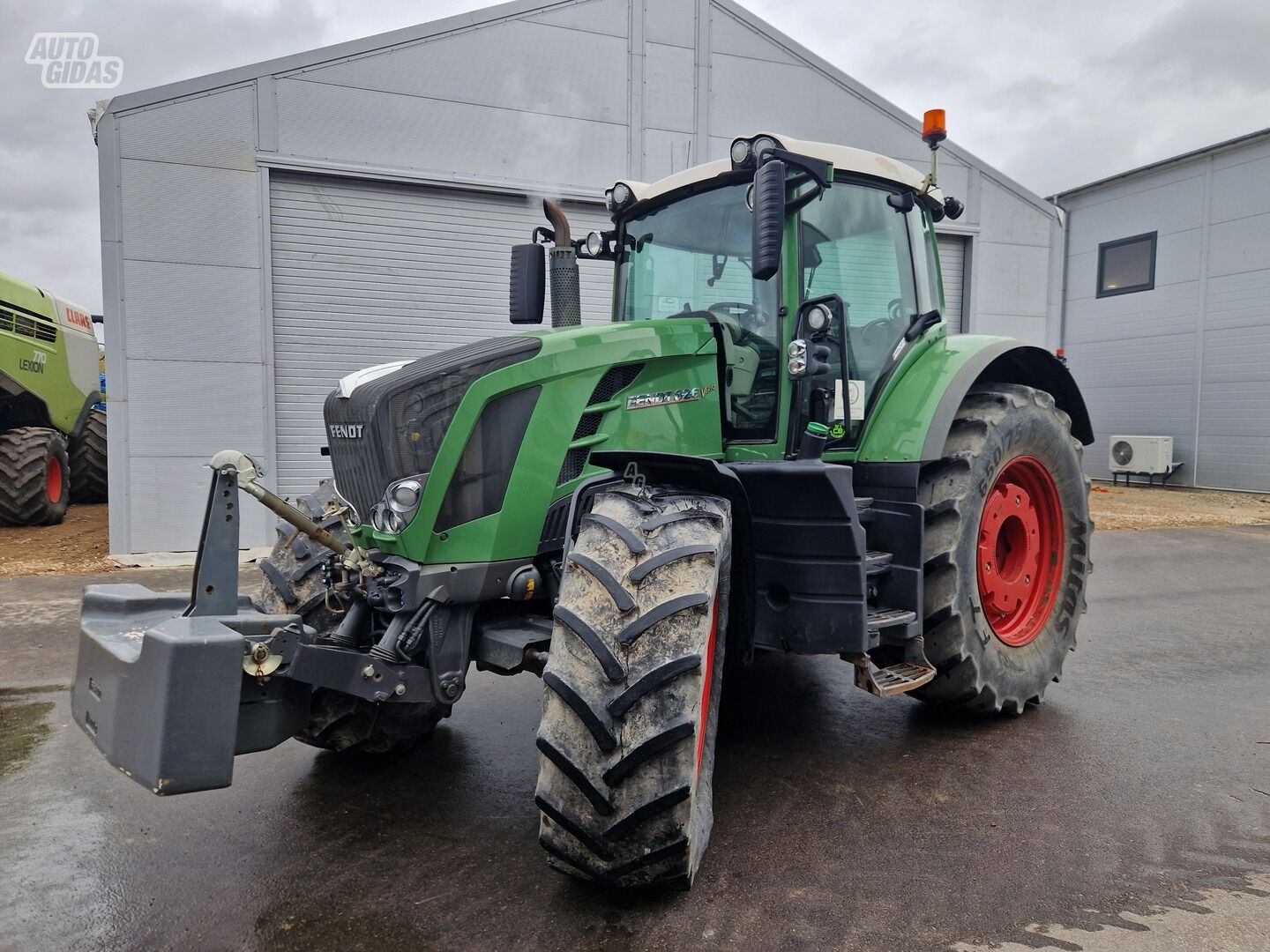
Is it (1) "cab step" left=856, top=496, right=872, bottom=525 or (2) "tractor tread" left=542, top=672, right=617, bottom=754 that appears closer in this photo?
(2) "tractor tread" left=542, top=672, right=617, bottom=754

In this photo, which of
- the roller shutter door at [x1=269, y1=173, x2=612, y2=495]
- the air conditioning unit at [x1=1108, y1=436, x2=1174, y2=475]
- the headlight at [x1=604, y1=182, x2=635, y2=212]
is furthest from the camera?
the air conditioning unit at [x1=1108, y1=436, x2=1174, y2=475]

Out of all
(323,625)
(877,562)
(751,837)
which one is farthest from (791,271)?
(323,625)

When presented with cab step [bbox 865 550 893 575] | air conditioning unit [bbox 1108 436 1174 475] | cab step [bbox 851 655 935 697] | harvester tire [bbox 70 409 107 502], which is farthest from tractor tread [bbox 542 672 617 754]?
air conditioning unit [bbox 1108 436 1174 475]

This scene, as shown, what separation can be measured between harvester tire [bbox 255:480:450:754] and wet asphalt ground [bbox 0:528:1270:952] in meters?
0.21

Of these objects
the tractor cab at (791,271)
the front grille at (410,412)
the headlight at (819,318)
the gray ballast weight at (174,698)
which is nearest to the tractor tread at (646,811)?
the gray ballast weight at (174,698)

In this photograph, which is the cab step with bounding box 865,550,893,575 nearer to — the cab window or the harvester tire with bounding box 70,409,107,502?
the cab window

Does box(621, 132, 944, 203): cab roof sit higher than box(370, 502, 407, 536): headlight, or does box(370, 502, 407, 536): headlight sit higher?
box(621, 132, 944, 203): cab roof

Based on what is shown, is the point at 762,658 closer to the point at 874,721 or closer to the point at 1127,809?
the point at 874,721

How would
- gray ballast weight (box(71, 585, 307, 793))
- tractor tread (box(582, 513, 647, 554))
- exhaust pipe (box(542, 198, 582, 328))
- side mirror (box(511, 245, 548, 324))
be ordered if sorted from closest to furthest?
gray ballast weight (box(71, 585, 307, 793))
tractor tread (box(582, 513, 647, 554))
exhaust pipe (box(542, 198, 582, 328))
side mirror (box(511, 245, 548, 324))

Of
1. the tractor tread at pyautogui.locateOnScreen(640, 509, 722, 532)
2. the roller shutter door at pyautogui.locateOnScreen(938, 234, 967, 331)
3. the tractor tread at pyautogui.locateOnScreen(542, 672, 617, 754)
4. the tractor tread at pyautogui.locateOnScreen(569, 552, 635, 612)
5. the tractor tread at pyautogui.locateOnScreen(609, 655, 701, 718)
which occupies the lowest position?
the tractor tread at pyautogui.locateOnScreen(542, 672, 617, 754)

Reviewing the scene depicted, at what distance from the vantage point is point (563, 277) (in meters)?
4.17

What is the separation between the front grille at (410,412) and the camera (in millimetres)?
3021

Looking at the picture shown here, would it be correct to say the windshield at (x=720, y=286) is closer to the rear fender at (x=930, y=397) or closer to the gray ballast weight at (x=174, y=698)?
the rear fender at (x=930, y=397)

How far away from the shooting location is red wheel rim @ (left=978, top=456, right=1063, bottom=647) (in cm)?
414
